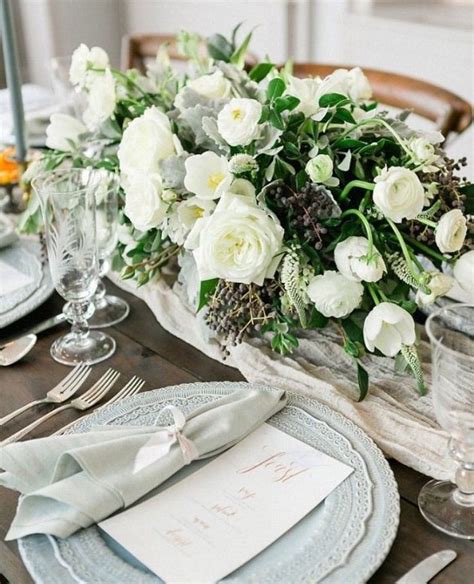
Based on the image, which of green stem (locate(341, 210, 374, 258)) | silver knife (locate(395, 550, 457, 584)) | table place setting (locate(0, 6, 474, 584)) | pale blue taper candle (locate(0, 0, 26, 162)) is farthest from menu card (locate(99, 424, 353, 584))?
pale blue taper candle (locate(0, 0, 26, 162))

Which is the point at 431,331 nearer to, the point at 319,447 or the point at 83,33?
the point at 319,447

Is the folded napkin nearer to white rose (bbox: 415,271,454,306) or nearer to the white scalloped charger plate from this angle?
the white scalloped charger plate

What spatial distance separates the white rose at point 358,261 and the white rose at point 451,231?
0.07 metres

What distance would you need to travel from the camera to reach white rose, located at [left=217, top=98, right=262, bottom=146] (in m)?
0.90

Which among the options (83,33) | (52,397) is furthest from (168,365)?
(83,33)

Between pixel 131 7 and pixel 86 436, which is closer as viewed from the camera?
pixel 86 436

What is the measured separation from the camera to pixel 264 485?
0.77 meters

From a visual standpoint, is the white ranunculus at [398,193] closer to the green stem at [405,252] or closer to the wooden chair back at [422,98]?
the green stem at [405,252]

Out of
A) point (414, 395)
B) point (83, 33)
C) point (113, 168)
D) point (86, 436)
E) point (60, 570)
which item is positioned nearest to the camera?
point (60, 570)

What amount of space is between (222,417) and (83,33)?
9.41 feet

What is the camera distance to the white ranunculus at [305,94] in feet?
3.21

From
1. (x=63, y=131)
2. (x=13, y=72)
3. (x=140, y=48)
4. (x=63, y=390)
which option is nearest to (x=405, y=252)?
(x=63, y=390)

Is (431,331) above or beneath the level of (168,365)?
above

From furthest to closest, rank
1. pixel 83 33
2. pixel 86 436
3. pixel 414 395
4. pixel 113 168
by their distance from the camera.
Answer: pixel 83 33
pixel 113 168
pixel 414 395
pixel 86 436
